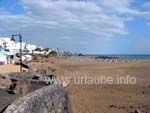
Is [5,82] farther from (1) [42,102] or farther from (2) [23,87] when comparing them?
(1) [42,102]

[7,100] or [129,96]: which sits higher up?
[7,100]

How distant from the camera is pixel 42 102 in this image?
758 centimetres

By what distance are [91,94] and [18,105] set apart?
15816 mm

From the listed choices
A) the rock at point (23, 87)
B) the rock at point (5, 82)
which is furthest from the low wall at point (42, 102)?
the rock at point (5, 82)

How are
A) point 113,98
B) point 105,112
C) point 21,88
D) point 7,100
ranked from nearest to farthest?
point 7,100 → point 21,88 → point 105,112 → point 113,98

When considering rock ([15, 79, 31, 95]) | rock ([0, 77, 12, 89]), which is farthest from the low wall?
rock ([0, 77, 12, 89])

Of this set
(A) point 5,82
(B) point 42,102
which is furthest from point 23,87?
(B) point 42,102

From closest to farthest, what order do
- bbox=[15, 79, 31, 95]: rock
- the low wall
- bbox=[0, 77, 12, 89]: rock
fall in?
the low wall
bbox=[15, 79, 31, 95]: rock
bbox=[0, 77, 12, 89]: rock

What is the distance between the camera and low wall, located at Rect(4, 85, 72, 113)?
6248mm

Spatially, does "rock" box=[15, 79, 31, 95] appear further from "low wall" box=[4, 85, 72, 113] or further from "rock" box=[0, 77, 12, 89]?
"low wall" box=[4, 85, 72, 113]

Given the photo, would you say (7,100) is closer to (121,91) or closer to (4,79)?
(4,79)

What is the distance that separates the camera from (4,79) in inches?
540

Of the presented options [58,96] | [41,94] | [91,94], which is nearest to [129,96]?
[91,94]

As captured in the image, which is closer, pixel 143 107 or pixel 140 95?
pixel 143 107
